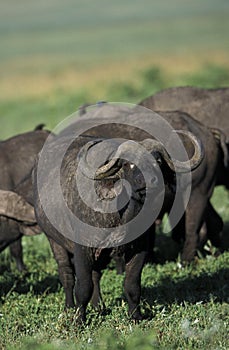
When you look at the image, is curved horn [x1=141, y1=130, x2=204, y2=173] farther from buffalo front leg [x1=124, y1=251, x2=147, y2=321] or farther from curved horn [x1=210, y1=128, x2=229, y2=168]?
curved horn [x1=210, y1=128, x2=229, y2=168]

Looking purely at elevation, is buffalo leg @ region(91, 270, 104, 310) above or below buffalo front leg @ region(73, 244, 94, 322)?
below

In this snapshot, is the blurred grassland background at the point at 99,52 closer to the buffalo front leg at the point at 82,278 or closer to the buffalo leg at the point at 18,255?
the buffalo leg at the point at 18,255

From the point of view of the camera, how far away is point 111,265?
424 inches

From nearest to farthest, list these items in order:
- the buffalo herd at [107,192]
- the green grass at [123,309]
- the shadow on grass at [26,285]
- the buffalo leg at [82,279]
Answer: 1. the green grass at [123,309]
2. the buffalo herd at [107,192]
3. the buffalo leg at [82,279]
4. the shadow on grass at [26,285]

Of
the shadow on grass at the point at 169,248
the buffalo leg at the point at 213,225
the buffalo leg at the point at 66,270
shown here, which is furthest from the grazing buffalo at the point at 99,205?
the buffalo leg at the point at 213,225

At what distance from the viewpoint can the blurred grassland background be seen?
96.4 ft

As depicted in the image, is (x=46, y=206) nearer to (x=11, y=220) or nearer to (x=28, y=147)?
(x=11, y=220)

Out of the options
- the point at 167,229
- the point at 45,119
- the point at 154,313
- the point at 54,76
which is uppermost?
the point at 154,313

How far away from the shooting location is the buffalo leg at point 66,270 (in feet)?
27.8

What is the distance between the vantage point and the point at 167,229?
11.3 metres

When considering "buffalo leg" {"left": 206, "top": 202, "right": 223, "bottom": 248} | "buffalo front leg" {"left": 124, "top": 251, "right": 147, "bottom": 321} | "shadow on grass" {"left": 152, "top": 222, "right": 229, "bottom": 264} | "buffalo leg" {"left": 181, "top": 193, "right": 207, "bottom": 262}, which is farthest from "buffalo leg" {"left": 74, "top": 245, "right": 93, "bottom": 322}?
"buffalo leg" {"left": 206, "top": 202, "right": 223, "bottom": 248}

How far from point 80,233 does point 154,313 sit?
3.54ft

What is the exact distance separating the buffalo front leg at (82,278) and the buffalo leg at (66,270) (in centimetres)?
64

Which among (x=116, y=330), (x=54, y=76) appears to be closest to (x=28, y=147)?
(x=116, y=330)
